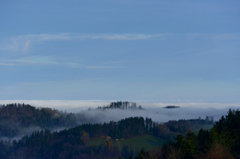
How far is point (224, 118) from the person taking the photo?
13225 centimetres

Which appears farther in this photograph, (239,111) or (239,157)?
(239,111)

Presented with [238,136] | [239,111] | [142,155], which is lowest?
[142,155]

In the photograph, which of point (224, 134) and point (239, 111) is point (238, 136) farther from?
point (239, 111)

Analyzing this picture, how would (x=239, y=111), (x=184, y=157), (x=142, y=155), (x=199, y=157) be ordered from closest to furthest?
(x=199, y=157) < (x=184, y=157) < (x=142, y=155) < (x=239, y=111)

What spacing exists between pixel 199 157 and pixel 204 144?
12.3 metres

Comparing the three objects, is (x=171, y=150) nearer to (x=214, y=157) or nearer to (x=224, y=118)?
(x=214, y=157)

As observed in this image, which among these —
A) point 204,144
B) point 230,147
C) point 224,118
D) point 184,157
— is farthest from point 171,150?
point 224,118

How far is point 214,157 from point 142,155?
39003mm

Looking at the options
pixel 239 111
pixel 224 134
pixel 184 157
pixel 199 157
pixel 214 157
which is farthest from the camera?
pixel 239 111

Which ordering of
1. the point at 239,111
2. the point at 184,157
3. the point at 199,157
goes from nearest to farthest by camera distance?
the point at 199,157 → the point at 184,157 → the point at 239,111

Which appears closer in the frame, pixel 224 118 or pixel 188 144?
pixel 188 144

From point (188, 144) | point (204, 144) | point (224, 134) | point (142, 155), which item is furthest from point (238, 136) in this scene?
point (142, 155)

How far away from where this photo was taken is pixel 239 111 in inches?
5044

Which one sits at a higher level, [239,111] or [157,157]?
[239,111]
